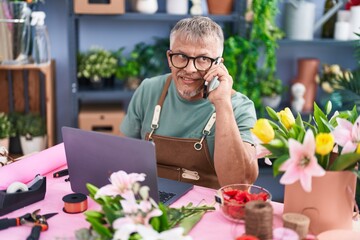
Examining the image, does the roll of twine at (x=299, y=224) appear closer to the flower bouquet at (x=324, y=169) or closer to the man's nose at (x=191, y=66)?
the flower bouquet at (x=324, y=169)

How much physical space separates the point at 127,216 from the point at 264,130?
1.29 ft

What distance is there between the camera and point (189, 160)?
1854mm

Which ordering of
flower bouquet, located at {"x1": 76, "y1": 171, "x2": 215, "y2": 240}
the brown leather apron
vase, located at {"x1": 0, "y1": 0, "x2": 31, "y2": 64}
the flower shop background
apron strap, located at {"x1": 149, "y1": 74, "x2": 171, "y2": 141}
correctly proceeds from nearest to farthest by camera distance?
flower bouquet, located at {"x1": 76, "y1": 171, "x2": 215, "y2": 240} < the brown leather apron < apron strap, located at {"x1": 149, "y1": 74, "x2": 171, "y2": 141} < vase, located at {"x1": 0, "y1": 0, "x2": 31, "y2": 64} < the flower shop background

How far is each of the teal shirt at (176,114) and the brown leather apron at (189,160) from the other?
3 cm

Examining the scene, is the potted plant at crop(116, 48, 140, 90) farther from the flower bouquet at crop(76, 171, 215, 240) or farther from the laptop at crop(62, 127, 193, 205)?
the flower bouquet at crop(76, 171, 215, 240)

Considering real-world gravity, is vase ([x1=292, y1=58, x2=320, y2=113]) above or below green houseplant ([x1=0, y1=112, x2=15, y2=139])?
above

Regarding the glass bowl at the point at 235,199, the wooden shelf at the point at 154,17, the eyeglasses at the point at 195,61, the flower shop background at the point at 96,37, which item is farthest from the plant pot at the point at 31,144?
the glass bowl at the point at 235,199

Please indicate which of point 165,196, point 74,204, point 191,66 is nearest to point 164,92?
point 191,66

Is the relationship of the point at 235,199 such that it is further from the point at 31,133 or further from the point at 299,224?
the point at 31,133

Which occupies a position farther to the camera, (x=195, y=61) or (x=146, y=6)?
(x=146, y=6)

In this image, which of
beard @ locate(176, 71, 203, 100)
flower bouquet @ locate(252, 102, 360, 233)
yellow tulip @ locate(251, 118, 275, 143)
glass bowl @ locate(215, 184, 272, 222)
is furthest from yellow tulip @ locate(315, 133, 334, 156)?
beard @ locate(176, 71, 203, 100)

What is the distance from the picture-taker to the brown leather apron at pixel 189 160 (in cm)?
184

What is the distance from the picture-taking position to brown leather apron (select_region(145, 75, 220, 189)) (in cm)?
184

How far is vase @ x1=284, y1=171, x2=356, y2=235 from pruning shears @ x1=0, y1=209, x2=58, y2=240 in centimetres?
63
